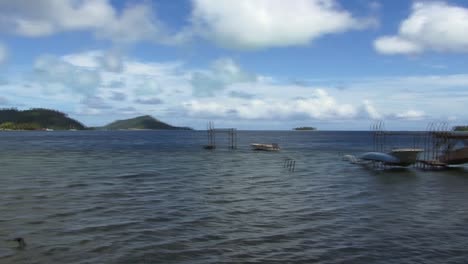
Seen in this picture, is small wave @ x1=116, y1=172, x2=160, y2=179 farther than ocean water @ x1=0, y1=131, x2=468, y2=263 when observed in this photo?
Yes

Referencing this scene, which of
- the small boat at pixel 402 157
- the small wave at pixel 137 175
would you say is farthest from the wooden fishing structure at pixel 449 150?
the small wave at pixel 137 175

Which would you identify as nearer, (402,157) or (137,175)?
(137,175)

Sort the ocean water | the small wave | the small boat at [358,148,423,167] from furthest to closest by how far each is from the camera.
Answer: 1. the small boat at [358,148,423,167]
2. the small wave
3. the ocean water

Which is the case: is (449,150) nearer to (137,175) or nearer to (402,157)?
(402,157)

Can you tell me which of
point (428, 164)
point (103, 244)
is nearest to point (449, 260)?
point (103, 244)

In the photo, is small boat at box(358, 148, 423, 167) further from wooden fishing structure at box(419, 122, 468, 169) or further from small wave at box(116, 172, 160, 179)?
small wave at box(116, 172, 160, 179)

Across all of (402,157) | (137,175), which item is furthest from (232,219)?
(402,157)

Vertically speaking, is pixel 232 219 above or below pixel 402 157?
below

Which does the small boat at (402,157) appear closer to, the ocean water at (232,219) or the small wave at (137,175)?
the ocean water at (232,219)

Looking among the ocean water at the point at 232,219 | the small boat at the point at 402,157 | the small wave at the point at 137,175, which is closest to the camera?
the ocean water at the point at 232,219

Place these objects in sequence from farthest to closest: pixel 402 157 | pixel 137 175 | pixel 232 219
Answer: pixel 402 157 < pixel 137 175 < pixel 232 219

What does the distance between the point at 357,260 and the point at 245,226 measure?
7.13m

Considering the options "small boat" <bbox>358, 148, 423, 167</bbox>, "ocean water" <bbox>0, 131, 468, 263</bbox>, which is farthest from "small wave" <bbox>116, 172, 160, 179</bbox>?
"small boat" <bbox>358, 148, 423, 167</bbox>

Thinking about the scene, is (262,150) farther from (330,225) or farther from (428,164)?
(330,225)
